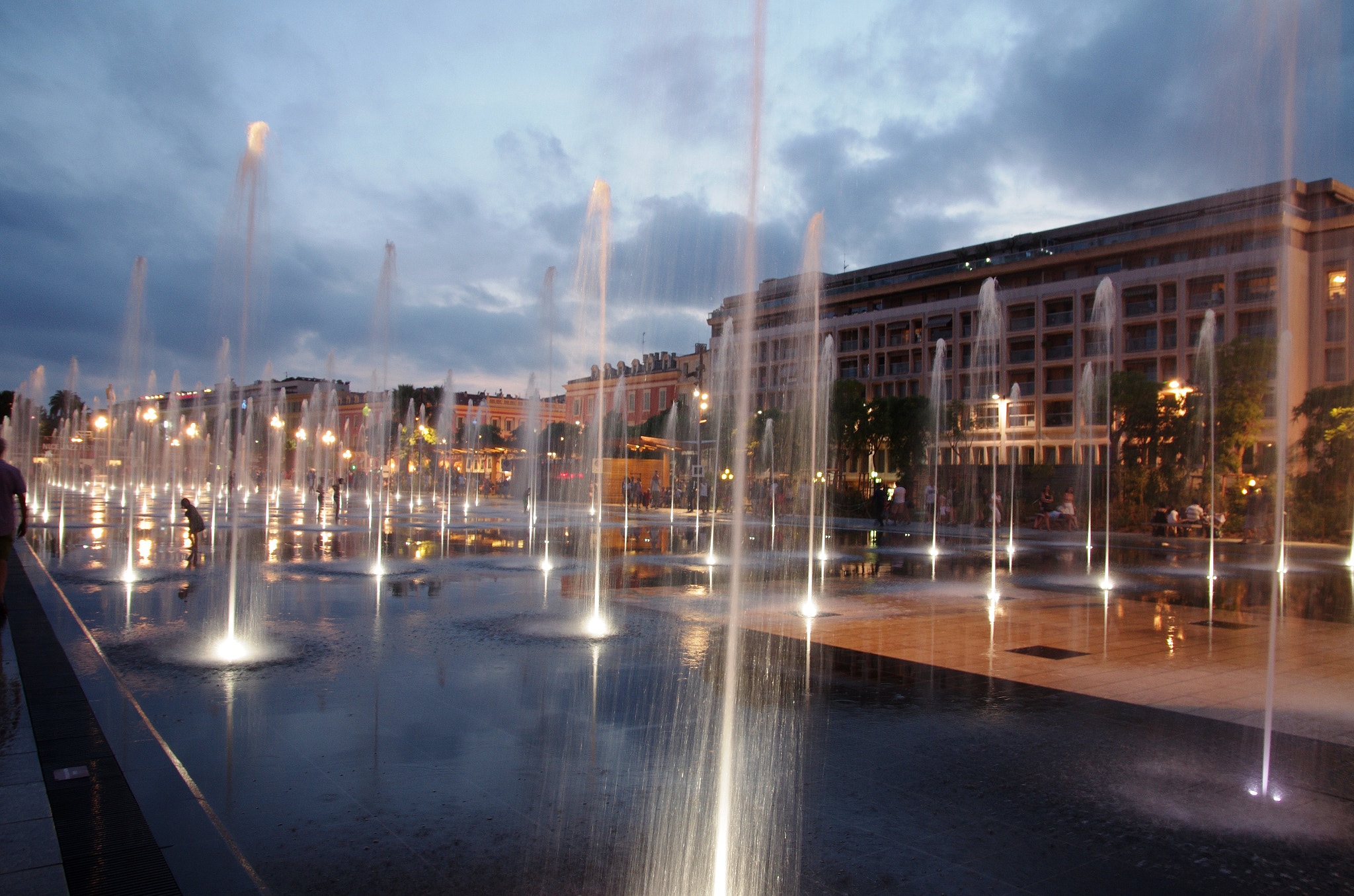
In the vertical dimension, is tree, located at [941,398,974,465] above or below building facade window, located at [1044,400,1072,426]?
below

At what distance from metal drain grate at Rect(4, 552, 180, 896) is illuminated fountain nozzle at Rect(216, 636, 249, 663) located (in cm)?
108

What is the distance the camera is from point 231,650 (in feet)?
24.8

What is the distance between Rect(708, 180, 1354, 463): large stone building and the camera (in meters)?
46.1

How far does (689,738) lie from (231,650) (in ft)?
14.9

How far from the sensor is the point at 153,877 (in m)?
3.45

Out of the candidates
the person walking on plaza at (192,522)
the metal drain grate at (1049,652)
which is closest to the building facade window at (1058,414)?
the metal drain grate at (1049,652)

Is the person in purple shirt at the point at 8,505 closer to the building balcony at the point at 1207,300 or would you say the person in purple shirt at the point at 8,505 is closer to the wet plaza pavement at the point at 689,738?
the wet plaza pavement at the point at 689,738

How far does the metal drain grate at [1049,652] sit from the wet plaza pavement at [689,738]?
0.09 meters

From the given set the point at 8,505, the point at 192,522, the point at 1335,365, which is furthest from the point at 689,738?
the point at 1335,365

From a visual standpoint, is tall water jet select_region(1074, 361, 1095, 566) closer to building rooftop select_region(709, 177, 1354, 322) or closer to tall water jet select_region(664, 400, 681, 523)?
building rooftop select_region(709, 177, 1354, 322)

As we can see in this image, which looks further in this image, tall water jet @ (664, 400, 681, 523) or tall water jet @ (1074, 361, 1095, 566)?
tall water jet @ (664, 400, 681, 523)

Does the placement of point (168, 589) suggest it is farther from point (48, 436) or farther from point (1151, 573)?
point (48, 436)

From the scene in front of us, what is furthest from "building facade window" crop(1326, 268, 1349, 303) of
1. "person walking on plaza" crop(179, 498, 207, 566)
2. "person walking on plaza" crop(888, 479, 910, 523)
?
"person walking on plaza" crop(179, 498, 207, 566)

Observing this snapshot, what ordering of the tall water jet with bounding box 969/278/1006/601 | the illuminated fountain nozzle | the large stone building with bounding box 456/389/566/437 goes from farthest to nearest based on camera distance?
1. the large stone building with bounding box 456/389/566/437
2. the tall water jet with bounding box 969/278/1006/601
3. the illuminated fountain nozzle
